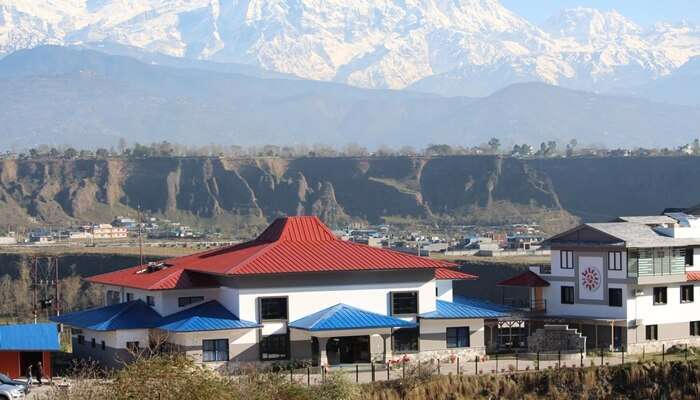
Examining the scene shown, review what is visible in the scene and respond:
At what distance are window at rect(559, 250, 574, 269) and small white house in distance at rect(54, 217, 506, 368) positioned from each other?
11.1ft

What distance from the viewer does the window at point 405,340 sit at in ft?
180

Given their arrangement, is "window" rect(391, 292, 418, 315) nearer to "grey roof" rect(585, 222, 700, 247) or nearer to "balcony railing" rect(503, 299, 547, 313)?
"balcony railing" rect(503, 299, 547, 313)

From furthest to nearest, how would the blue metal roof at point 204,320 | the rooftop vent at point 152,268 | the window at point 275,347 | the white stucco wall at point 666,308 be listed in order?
the rooftop vent at point 152,268 → the white stucco wall at point 666,308 → the window at point 275,347 → the blue metal roof at point 204,320

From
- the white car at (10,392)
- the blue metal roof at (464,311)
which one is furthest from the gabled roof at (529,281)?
the white car at (10,392)

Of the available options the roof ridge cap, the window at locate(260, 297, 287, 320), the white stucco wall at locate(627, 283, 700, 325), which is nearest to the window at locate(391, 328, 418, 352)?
the window at locate(260, 297, 287, 320)

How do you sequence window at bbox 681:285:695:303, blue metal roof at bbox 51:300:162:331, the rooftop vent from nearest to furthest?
blue metal roof at bbox 51:300:162:331 → window at bbox 681:285:695:303 → the rooftop vent

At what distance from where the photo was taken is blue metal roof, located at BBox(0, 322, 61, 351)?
51000 mm

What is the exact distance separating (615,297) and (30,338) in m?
20.8

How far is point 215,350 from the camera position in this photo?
5291cm

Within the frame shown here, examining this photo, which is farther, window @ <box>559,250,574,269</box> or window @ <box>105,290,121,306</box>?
window @ <box>105,290,121,306</box>

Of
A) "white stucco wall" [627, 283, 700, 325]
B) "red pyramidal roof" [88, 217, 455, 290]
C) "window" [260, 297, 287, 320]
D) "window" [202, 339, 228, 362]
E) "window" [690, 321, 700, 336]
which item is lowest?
"window" [690, 321, 700, 336]

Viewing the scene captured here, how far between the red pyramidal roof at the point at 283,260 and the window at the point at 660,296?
784 centimetres

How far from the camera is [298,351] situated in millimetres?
53562

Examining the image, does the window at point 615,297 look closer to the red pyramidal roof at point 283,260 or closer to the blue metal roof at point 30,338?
the red pyramidal roof at point 283,260
